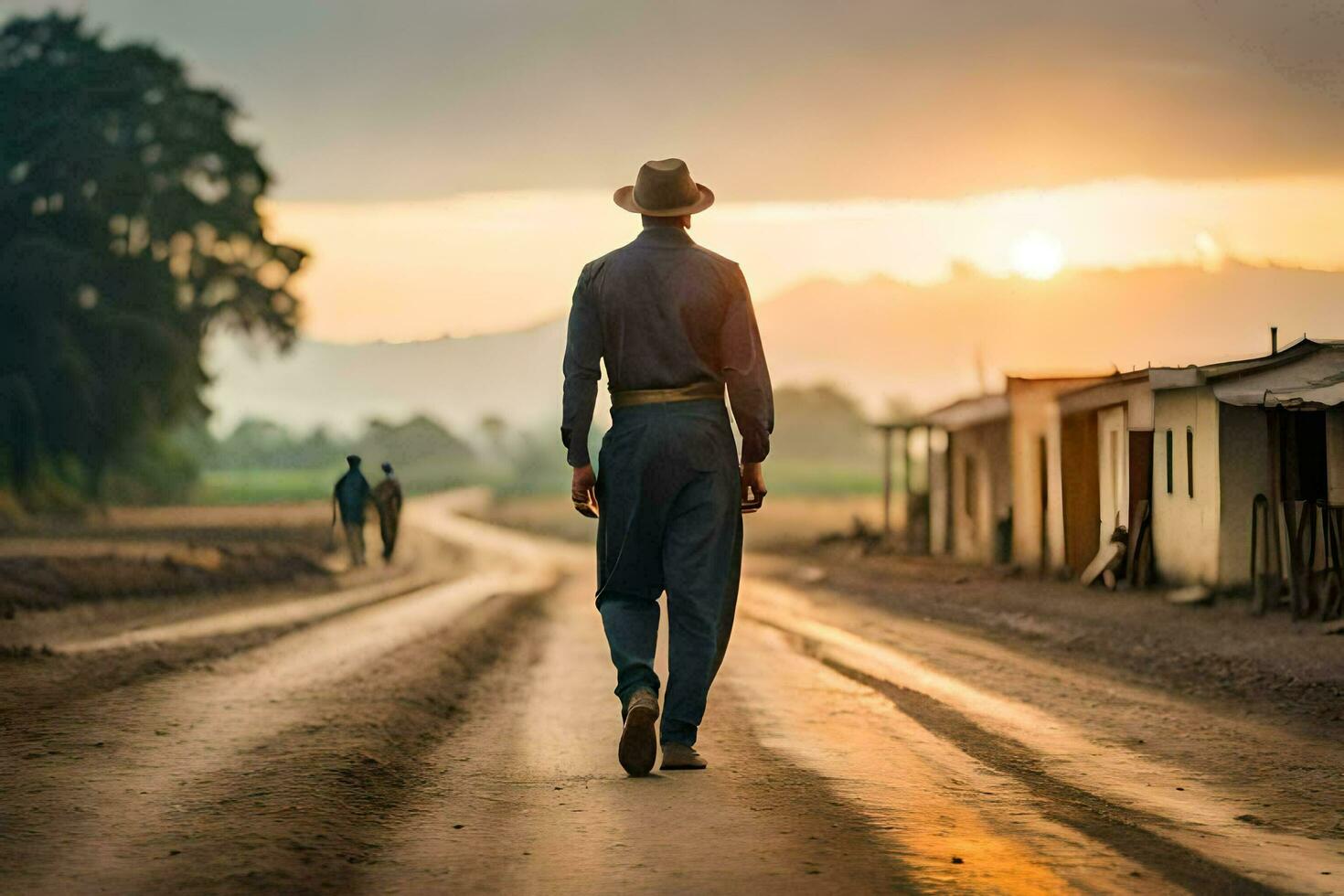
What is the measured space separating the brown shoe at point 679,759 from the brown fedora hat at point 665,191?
2.13 metres

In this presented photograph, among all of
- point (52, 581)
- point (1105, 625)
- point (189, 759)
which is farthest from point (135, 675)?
point (52, 581)

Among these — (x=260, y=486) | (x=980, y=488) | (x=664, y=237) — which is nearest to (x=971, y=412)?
(x=980, y=488)

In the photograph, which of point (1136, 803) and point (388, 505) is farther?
point (388, 505)

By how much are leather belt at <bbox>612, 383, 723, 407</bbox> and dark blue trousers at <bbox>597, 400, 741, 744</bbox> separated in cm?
2

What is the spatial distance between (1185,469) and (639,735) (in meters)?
13.1

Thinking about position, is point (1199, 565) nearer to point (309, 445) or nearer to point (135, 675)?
point (135, 675)

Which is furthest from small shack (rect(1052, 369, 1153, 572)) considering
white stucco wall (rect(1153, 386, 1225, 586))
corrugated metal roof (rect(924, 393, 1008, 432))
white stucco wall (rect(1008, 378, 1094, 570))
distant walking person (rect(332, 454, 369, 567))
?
distant walking person (rect(332, 454, 369, 567))

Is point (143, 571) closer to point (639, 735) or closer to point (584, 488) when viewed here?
point (584, 488)

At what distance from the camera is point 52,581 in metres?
22.4

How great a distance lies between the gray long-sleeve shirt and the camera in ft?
22.0

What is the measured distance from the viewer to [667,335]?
264 inches

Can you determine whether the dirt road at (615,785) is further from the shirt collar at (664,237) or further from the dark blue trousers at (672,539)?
the shirt collar at (664,237)

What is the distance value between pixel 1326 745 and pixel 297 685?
6105 millimetres

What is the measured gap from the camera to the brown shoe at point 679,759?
6.78m
